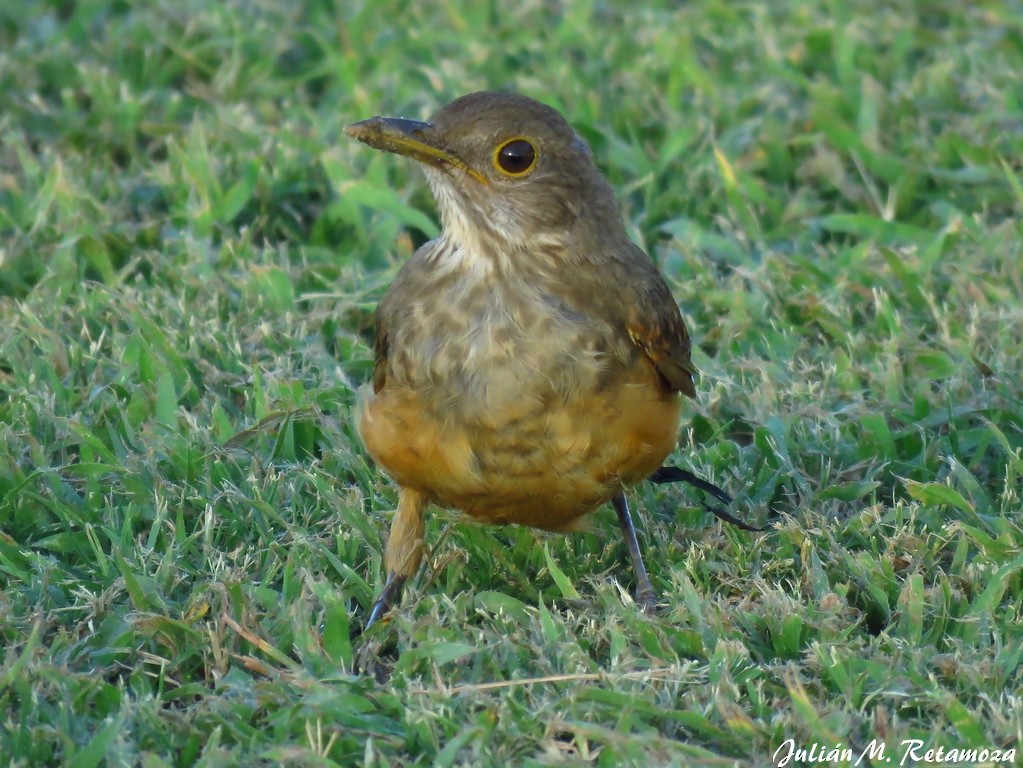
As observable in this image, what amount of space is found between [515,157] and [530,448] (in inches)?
33.8

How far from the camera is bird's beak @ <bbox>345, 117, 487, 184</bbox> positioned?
4621mm

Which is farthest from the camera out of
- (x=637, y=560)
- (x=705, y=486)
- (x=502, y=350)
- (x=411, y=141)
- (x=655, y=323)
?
(x=705, y=486)

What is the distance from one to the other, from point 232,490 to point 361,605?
2.11 ft

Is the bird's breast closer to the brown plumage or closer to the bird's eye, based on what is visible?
the brown plumage

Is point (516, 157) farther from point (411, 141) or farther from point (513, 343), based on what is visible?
point (513, 343)

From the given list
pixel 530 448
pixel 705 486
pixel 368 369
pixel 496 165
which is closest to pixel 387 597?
pixel 530 448

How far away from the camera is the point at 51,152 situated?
7.34 m

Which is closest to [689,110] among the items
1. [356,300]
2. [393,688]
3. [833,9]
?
[833,9]

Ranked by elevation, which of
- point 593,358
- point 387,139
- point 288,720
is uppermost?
point 387,139

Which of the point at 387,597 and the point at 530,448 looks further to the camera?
the point at 387,597

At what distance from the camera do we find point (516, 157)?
463 cm

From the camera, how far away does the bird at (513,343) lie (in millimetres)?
4531

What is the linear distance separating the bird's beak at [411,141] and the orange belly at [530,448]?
678 millimetres

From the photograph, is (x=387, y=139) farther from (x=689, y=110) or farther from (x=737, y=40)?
(x=737, y=40)
